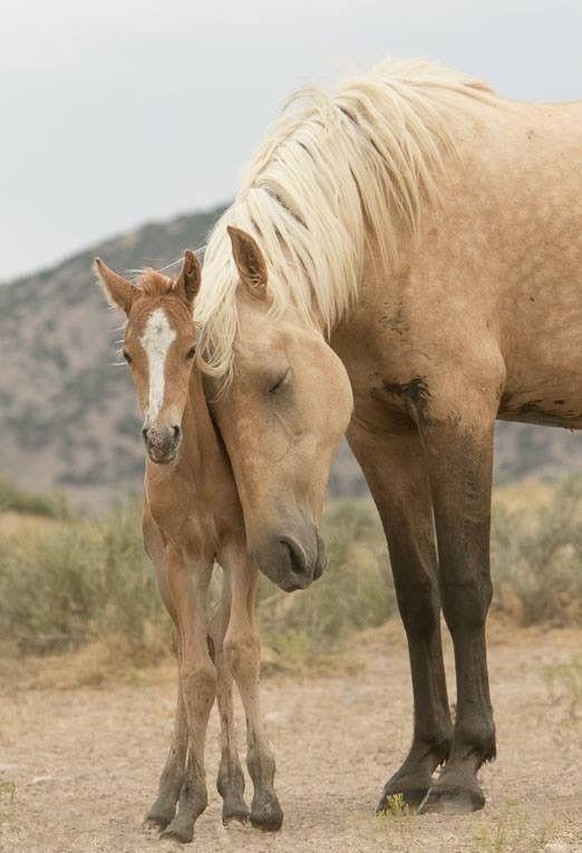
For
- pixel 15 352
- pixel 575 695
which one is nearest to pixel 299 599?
pixel 575 695

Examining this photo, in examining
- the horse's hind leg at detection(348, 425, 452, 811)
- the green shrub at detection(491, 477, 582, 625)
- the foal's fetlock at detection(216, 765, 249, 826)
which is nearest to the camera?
the foal's fetlock at detection(216, 765, 249, 826)

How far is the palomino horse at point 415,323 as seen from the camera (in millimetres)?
5414

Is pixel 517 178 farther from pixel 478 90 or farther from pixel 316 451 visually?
pixel 316 451

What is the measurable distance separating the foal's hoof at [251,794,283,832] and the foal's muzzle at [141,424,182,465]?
1.34m

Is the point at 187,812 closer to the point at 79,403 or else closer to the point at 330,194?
the point at 330,194

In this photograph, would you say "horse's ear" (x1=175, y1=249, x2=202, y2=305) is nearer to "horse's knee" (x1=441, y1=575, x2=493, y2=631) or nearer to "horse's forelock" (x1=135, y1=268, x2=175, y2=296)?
"horse's forelock" (x1=135, y1=268, x2=175, y2=296)

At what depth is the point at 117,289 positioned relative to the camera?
521 cm

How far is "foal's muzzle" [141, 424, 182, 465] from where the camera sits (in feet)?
15.9

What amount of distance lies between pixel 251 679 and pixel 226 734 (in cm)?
33

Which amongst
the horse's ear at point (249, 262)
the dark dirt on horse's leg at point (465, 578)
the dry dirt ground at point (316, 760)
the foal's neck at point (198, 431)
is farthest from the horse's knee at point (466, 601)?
the horse's ear at point (249, 262)

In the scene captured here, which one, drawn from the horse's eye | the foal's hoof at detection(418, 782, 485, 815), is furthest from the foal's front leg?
the foal's hoof at detection(418, 782, 485, 815)

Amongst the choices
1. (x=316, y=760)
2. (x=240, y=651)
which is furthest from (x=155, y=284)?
(x=316, y=760)

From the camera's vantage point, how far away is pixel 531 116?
21.2ft

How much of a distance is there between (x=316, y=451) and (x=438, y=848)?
51.9 inches
